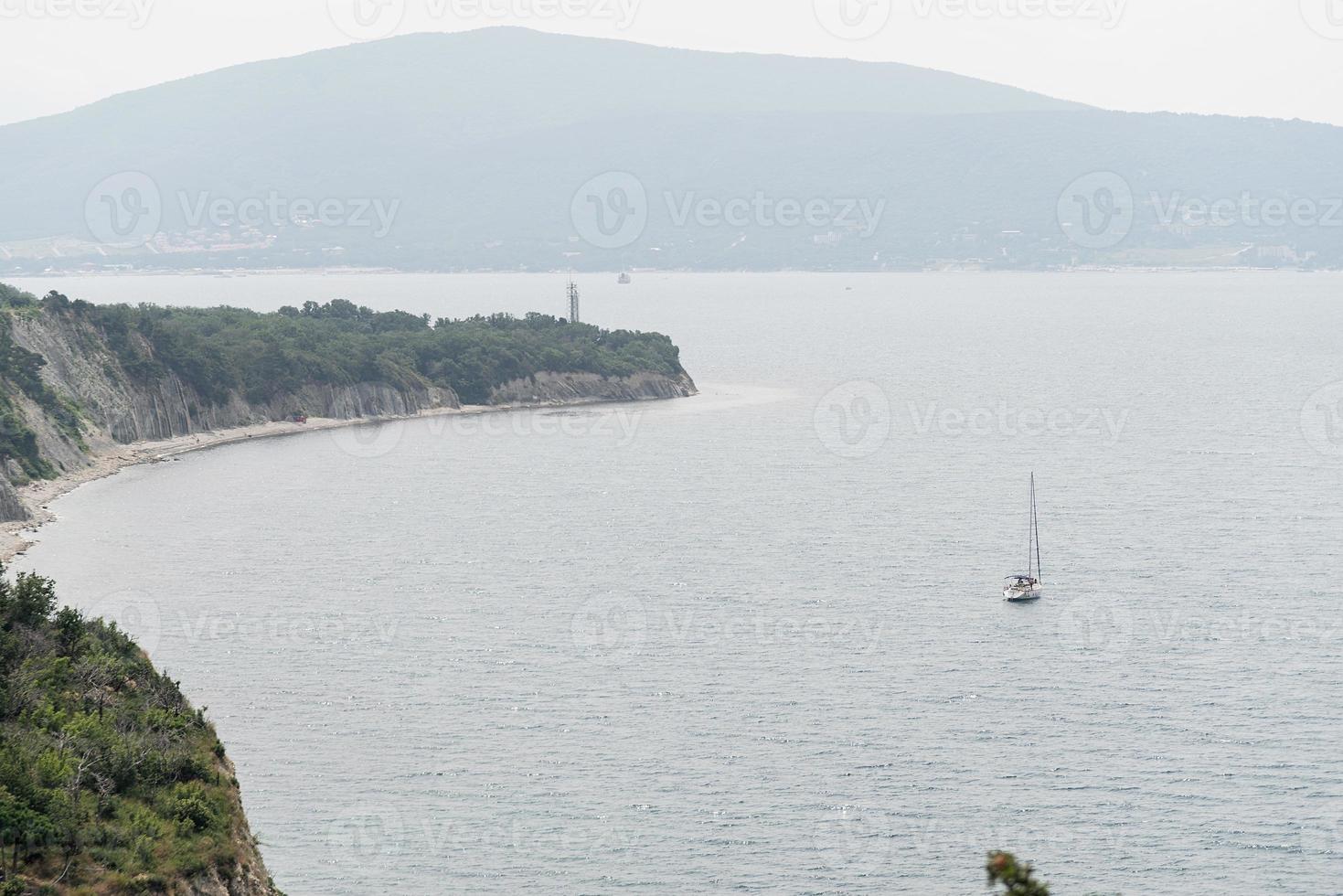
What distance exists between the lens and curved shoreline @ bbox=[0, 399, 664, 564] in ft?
312

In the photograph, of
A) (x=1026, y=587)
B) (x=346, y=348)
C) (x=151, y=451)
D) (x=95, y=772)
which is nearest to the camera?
(x=95, y=772)

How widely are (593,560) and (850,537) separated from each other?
15.4 meters

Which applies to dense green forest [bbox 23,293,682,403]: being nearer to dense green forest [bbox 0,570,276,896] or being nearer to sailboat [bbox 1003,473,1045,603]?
sailboat [bbox 1003,473,1045,603]

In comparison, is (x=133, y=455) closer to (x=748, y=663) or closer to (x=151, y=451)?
(x=151, y=451)

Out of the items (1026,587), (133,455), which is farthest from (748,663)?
(133,455)

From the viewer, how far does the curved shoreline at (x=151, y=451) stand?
95.1m

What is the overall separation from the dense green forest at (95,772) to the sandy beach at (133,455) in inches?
1716

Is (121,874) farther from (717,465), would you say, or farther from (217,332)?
(217,332)

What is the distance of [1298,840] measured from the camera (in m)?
48.3

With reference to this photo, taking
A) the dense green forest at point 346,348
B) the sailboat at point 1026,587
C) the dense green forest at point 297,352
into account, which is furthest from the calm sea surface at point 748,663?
the dense green forest at point 346,348

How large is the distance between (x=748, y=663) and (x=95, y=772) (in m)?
33.4

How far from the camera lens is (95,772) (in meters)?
36.5

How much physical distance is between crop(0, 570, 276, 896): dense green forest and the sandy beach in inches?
1716

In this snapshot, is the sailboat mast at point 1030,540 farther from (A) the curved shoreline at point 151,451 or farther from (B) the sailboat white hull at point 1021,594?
(A) the curved shoreline at point 151,451
